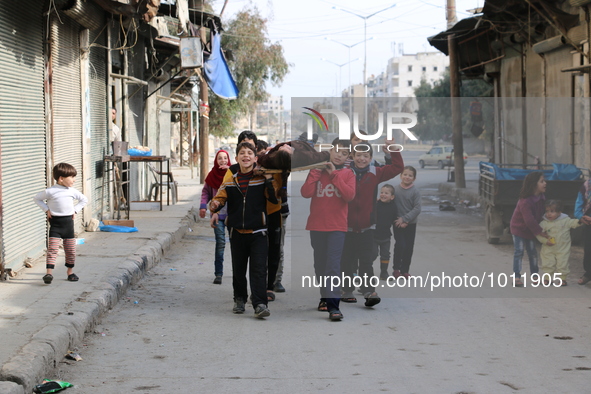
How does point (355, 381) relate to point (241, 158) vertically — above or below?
below

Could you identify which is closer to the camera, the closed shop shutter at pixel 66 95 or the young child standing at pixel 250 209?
the young child standing at pixel 250 209

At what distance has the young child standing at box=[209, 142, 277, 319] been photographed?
7.00 metres

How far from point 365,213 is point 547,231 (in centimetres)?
250

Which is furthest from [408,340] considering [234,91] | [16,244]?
[234,91]

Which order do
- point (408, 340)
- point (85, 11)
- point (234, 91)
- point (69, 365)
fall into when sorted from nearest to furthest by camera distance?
point (69, 365) < point (408, 340) < point (85, 11) < point (234, 91)

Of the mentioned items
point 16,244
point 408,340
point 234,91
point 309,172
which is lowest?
point 408,340

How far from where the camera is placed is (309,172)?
7074 mm

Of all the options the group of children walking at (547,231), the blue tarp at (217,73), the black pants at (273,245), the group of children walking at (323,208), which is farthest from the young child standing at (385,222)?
the blue tarp at (217,73)

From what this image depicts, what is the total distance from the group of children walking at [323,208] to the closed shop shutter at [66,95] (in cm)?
415

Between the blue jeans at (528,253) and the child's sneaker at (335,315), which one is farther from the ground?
the blue jeans at (528,253)

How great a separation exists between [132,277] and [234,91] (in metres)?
13.8

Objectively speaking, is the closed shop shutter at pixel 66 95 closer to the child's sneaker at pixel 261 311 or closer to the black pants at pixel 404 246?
the child's sneaker at pixel 261 311

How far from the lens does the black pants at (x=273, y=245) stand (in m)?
7.38

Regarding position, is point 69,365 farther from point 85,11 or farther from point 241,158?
point 85,11
